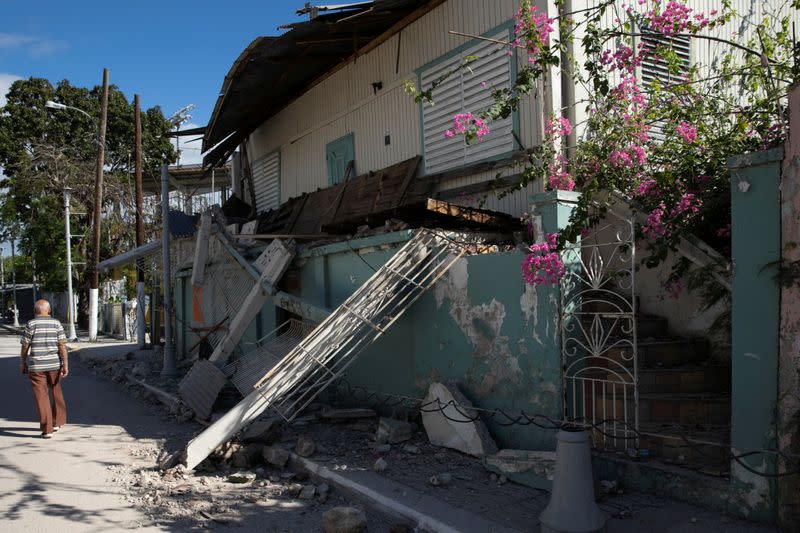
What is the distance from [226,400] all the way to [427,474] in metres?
4.65

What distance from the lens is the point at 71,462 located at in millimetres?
6684

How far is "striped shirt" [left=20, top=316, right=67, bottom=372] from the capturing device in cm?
803

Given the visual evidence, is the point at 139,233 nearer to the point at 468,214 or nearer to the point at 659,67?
the point at 468,214

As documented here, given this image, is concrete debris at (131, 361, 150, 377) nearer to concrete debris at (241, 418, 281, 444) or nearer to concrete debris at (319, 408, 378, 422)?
concrete debris at (319, 408, 378, 422)

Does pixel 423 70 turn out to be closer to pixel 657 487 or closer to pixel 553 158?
pixel 553 158

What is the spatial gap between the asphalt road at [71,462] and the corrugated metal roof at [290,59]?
604 centimetres

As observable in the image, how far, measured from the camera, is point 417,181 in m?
9.64

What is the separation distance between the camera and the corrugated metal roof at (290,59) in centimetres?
927

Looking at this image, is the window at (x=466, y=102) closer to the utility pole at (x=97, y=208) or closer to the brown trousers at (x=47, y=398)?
the brown trousers at (x=47, y=398)

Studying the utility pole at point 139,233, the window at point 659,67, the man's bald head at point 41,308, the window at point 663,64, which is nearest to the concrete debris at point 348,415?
the man's bald head at point 41,308

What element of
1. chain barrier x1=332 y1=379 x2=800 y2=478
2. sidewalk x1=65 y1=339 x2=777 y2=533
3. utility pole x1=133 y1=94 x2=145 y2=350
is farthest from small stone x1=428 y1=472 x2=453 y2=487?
utility pole x1=133 y1=94 x2=145 y2=350

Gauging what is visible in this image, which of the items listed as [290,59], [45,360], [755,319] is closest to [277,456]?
[45,360]

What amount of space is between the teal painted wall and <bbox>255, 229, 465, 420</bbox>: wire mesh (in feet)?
9.70

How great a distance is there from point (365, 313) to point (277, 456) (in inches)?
68.4
